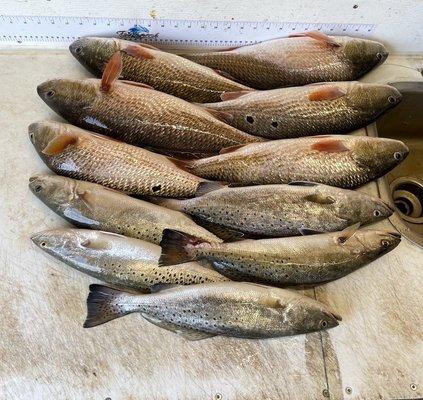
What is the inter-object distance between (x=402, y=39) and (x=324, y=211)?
3.13 ft

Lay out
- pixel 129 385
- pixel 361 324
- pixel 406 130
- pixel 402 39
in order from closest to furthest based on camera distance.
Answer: pixel 129 385 → pixel 361 324 → pixel 402 39 → pixel 406 130

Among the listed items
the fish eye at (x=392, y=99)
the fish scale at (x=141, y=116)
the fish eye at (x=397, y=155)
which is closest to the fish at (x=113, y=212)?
the fish scale at (x=141, y=116)

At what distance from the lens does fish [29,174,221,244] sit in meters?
1.58

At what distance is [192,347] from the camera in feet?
5.01

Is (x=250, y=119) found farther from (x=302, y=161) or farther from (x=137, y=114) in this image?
(x=137, y=114)

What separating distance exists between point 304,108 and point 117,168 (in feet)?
2.42

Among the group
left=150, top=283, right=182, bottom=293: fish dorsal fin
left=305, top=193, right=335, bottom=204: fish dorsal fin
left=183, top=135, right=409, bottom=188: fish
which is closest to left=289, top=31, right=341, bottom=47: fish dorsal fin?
left=183, top=135, right=409, bottom=188: fish

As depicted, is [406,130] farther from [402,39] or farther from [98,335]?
[98,335]

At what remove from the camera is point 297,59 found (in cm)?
187

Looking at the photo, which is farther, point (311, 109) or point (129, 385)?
point (311, 109)

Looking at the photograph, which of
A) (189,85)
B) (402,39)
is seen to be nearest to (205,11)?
(189,85)

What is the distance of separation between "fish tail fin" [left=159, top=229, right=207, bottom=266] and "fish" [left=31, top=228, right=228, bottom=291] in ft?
0.16

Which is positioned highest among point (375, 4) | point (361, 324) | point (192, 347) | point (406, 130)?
point (375, 4)

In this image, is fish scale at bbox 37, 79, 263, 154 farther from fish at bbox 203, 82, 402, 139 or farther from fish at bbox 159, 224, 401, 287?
fish at bbox 159, 224, 401, 287
